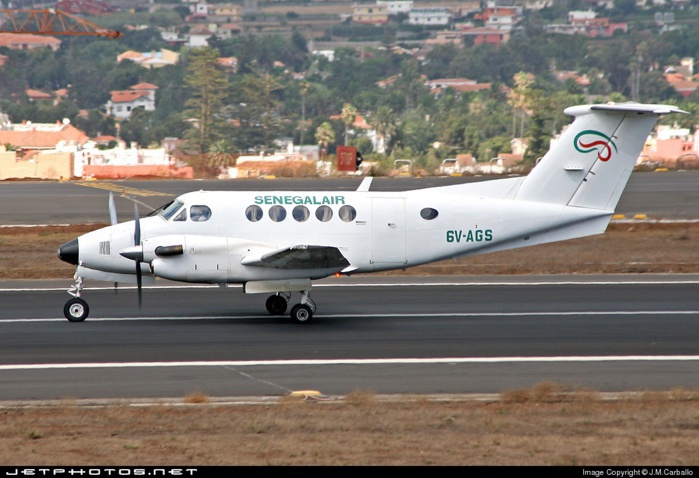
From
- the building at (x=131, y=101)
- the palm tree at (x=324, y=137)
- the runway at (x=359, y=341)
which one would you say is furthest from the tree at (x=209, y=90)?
the runway at (x=359, y=341)

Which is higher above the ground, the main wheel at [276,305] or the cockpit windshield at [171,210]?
the cockpit windshield at [171,210]

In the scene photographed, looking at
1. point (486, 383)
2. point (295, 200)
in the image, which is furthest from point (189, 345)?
point (486, 383)

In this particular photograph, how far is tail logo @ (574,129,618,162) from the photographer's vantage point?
21.1m

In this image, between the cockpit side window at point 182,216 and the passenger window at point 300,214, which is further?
the passenger window at point 300,214

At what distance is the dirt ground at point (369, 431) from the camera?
1134 cm

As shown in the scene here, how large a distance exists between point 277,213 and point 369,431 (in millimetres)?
8694

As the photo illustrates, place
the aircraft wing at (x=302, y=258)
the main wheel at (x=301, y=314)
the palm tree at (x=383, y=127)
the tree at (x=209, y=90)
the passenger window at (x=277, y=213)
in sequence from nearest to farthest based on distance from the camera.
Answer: the aircraft wing at (x=302, y=258) → the main wheel at (x=301, y=314) → the passenger window at (x=277, y=213) → the palm tree at (x=383, y=127) → the tree at (x=209, y=90)

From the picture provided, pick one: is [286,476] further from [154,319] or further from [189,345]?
[154,319]

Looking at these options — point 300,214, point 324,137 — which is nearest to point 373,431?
point 300,214

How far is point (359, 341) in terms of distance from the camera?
18.8 meters

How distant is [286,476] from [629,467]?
144 inches

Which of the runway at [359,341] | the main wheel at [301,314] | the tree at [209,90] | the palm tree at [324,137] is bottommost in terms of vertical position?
the runway at [359,341]

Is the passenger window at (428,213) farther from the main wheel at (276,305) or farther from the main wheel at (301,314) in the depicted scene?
the main wheel at (276,305)

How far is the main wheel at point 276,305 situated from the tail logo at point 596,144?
23.2 feet
